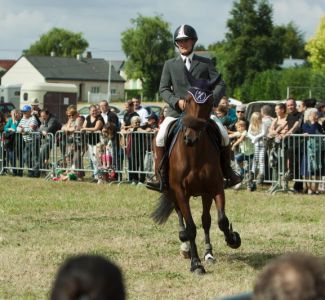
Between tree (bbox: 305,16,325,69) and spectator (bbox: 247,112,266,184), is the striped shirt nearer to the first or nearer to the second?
spectator (bbox: 247,112,266,184)

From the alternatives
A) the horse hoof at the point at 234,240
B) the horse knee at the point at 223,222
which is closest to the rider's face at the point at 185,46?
the horse knee at the point at 223,222

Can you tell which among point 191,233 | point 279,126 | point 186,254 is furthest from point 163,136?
point 279,126

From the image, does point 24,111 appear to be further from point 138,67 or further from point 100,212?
point 138,67

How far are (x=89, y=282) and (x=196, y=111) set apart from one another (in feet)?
21.2

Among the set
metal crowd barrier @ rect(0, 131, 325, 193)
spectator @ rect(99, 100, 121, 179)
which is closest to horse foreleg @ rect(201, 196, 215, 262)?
metal crowd barrier @ rect(0, 131, 325, 193)

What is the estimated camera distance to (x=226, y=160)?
9742 millimetres

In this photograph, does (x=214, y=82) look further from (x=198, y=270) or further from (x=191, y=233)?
(x=198, y=270)

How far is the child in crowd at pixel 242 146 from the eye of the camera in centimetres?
1809

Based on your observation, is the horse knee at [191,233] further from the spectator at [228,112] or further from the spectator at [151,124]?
the spectator at [151,124]

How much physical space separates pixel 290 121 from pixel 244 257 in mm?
8280

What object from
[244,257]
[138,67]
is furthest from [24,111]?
[138,67]

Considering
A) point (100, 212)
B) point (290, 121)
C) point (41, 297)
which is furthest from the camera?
point (290, 121)

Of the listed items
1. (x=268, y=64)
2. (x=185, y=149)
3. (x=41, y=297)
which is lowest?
(x=41, y=297)

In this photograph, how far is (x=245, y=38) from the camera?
98312 millimetres
